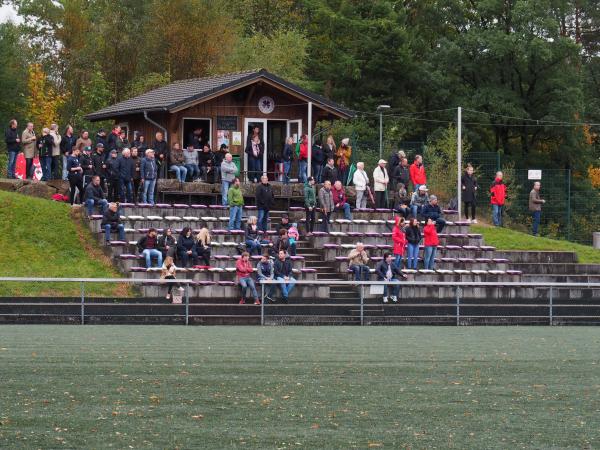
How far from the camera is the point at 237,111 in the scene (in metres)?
40.5

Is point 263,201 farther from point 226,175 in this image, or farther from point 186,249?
point 186,249

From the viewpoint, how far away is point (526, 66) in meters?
62.4

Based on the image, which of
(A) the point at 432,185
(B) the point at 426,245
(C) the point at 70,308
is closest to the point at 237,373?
(C) the point at 70,308

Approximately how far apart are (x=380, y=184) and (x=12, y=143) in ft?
33.7

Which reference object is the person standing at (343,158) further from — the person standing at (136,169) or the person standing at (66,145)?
the person standing at (66,145)

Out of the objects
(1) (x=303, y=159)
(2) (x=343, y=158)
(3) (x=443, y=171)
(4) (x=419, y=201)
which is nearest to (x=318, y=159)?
(1) (x=303, y=159)

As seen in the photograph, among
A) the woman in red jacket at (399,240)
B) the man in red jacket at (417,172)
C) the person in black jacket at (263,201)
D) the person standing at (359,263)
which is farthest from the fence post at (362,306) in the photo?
the man in red jacket at (417,172)

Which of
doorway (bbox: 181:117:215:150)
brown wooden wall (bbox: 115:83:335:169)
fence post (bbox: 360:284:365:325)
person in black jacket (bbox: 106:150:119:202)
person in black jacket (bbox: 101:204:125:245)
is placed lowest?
fence post (bbox: 360:284:365:325)

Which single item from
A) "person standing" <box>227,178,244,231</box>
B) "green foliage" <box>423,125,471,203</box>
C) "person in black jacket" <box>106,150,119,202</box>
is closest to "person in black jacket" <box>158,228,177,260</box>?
"person standing" <box>227,178,244,231</box>

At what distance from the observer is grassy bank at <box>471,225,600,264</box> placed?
127 feet

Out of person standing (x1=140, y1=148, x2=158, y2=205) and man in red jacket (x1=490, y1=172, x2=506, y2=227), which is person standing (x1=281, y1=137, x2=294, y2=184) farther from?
man in red jacket (x1=490, y1=172, x2=506, y2=227)

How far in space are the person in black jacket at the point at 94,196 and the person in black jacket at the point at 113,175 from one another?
591 millimetres

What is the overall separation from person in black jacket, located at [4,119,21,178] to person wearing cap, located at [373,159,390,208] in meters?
9.95

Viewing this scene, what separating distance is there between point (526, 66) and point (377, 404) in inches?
1972
